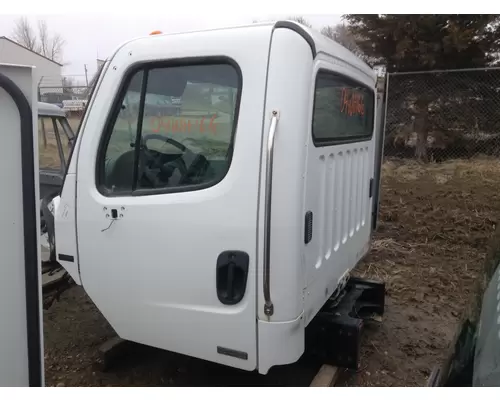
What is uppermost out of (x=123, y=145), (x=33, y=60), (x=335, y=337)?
(x=33, y=60)

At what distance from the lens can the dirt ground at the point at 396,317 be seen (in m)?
2.99

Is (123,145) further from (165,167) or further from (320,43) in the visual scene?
(320,43)

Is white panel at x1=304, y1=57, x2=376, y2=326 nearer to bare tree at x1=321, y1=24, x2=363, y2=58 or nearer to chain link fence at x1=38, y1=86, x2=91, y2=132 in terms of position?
bare tree at x1=321, y1=24, x2=363, y2=58

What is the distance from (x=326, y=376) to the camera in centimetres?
265

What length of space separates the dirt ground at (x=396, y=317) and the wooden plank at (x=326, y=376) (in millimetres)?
262

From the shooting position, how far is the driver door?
2102 mm

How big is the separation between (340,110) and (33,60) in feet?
13.5

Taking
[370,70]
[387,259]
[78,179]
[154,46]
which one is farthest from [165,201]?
[387,259]

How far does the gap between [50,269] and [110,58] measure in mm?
2187

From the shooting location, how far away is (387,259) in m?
5.33

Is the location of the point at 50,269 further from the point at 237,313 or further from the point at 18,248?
the point at 18,248

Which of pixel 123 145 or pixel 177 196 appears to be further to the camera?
pixel 123 145

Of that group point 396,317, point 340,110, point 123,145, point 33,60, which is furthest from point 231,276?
point 33,60

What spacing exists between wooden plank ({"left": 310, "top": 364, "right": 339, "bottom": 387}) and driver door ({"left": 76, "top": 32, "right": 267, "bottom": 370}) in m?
0.62
